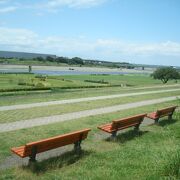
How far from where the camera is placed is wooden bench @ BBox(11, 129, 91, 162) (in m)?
7.21

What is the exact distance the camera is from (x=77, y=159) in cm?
809

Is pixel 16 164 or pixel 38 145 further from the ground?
pixel 38 145

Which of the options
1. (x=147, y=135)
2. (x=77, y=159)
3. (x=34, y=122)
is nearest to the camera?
(x=77, y=159)

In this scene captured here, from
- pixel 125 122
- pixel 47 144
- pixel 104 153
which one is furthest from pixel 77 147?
pixel 125 122

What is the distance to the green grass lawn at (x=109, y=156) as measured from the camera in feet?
22.2

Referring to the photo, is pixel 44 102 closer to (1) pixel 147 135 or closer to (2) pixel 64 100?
(2) pixel 64 100

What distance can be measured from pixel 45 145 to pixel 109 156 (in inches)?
67.5

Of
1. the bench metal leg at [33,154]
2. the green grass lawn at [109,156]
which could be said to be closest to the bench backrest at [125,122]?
the green grass lawn at [109,156]

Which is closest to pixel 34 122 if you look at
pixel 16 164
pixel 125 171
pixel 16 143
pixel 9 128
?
pixel 9 128

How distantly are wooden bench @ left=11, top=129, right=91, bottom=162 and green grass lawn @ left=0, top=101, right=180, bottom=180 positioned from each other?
0.28 meters

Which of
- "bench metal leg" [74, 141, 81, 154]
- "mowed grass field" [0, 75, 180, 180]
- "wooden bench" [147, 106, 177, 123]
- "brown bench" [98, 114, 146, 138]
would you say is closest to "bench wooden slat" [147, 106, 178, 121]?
"wooden bench" [147, 106, 177, 123]

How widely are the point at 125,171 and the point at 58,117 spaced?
7.35 m

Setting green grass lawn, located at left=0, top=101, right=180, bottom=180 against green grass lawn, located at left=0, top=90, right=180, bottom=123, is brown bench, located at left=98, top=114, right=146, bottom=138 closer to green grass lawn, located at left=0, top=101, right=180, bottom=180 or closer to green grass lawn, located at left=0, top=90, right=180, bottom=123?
green grass lawn, located at left=0, top=101, right=180, bottom=180

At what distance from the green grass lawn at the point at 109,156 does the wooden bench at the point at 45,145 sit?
0.28 meters
